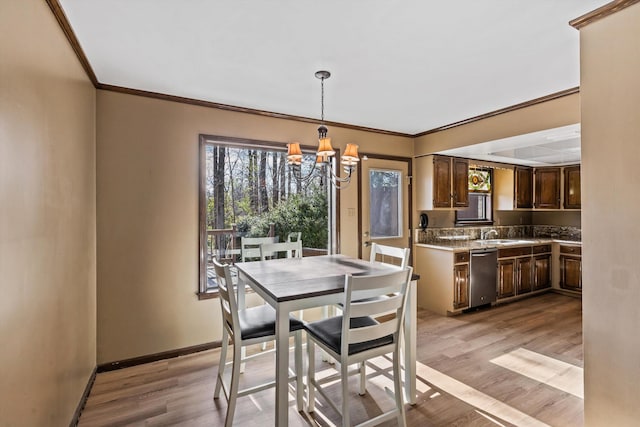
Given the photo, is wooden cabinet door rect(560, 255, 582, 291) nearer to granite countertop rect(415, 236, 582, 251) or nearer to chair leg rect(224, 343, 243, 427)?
granite countertop rect(415, 236, 582, 251)

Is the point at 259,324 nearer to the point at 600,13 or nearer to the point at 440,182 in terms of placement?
the point at 600,13

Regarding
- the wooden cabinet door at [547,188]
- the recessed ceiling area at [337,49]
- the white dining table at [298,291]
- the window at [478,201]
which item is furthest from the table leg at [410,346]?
the wooden cabinet door at [547,188]

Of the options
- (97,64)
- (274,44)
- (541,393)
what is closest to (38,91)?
(97,64)

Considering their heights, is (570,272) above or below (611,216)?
below

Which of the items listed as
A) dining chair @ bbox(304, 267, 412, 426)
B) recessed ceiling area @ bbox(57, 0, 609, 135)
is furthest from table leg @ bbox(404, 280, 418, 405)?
recessed ceiling area @ bbox(57, 0, 609, 135)

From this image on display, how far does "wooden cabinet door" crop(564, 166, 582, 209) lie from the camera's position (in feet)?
17.4

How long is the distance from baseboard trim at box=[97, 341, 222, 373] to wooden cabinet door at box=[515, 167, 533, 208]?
5313 millimetres

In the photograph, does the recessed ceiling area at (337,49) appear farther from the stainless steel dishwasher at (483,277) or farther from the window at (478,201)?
the window at (478,201)

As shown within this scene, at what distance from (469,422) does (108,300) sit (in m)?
3.00

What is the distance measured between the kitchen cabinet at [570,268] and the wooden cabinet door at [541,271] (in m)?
0.18

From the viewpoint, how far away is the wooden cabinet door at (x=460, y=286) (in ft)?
13.5

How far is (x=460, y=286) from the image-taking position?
417cm

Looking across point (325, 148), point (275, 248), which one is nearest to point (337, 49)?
point (325, 148)

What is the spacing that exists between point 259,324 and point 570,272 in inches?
209
